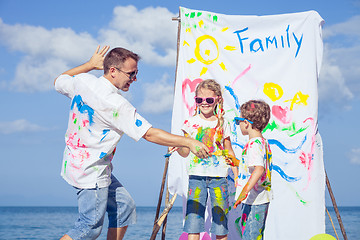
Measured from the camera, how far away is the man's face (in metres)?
3.07

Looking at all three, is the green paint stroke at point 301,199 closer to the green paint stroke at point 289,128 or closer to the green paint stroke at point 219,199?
the green paint stroke at point 289,128

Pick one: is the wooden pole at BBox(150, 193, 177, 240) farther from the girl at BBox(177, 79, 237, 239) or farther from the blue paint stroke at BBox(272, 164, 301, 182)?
the blue paint stroke at BBox(272, 164, 301, 182)

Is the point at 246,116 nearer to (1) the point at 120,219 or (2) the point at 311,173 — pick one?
(1) the point at 120,219

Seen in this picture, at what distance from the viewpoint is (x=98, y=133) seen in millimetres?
2947

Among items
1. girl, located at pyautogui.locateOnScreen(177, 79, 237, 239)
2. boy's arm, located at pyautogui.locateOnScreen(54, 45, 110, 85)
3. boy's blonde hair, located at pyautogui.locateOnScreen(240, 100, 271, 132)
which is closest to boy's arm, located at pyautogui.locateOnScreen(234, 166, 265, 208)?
boy's blonde hair, located at pyautogui.locateOnScreen(240, 100, 271, 132)

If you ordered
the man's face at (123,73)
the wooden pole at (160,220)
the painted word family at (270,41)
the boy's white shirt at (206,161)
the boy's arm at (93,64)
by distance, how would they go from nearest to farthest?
the man's face at (123,73) < the boy's arm at (93,64) < the boy's white shirt at (206,161) < the wooden pole at (160,220) < the painted word family at (270,41)

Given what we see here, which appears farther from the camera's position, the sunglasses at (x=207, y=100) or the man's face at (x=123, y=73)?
the sunglasses at (x=207, y=100)

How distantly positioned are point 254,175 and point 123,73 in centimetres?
120

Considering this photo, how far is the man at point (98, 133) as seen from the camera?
283 cm

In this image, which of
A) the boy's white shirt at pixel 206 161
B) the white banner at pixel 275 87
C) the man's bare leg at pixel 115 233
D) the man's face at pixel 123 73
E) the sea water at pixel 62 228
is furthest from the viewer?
the sea water at pixel 62 228

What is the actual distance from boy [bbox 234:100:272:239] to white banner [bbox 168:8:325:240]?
50.0 inches

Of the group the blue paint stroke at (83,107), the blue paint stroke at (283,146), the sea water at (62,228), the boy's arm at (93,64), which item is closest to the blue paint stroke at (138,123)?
the blue paint stroke at (83,107)

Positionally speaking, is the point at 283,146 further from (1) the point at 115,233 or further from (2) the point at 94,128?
(2) the point at 94,128

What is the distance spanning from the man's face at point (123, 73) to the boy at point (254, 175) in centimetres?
95
